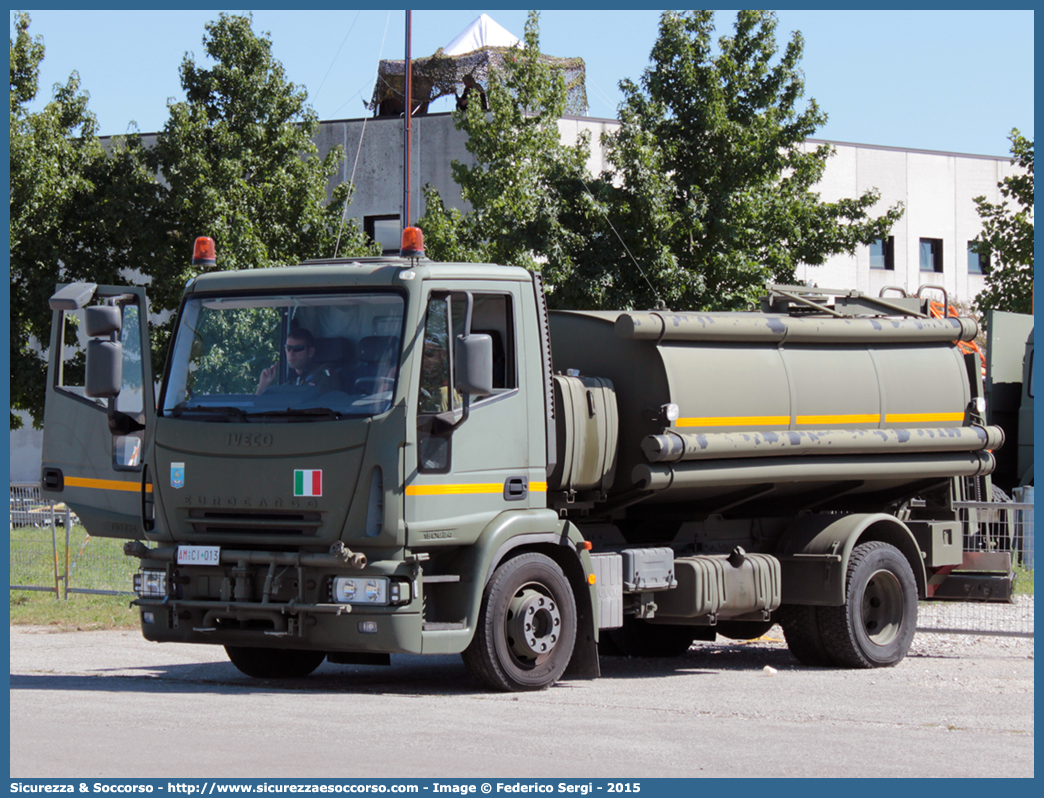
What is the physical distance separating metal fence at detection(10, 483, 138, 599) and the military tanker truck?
5880 mm

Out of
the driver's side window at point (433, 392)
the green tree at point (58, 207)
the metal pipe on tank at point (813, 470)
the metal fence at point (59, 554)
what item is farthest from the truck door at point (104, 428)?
the green tree at point (58, 207)

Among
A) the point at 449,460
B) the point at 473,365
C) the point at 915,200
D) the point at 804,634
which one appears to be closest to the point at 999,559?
the point at 804,634

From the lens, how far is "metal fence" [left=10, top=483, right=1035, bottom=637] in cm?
1384

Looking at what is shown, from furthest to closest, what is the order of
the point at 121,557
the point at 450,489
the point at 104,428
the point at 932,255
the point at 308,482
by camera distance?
the point at 932,255 → the point at 121,557 → the point at 104,428 → the point at 450,489 → the point at 308,482

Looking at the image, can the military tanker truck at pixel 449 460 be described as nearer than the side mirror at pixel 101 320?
Yes

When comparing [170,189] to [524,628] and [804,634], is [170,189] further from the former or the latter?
[524,628]

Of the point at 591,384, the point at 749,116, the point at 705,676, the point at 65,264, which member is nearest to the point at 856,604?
the point at 705,676

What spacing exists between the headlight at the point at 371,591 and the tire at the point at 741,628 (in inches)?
172

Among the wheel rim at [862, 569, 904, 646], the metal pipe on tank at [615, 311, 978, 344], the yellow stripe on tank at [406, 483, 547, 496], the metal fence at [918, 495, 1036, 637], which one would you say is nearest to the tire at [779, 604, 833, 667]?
the wheel rim at [862, 569, 904, 646]

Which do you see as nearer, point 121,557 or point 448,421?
point 448,421

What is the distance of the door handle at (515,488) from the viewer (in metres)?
10.1

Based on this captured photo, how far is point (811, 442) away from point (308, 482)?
14.6 ft

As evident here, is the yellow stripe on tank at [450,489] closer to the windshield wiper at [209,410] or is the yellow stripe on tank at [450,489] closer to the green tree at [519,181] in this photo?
the windshield wiper at [209,410]

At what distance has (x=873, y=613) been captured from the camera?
1284 cm
